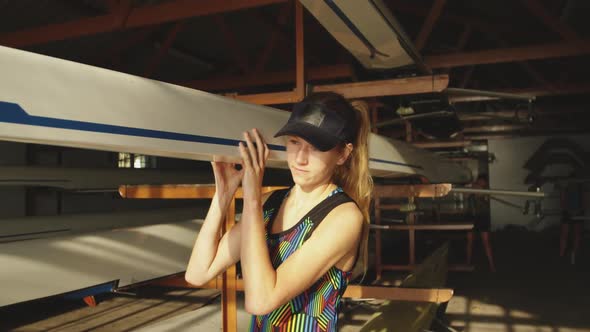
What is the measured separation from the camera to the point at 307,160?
3.42 feet

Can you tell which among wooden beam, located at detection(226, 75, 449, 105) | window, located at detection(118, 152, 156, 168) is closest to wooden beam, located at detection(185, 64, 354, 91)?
wooden beam, located at detection(226, 75, 449, 105)

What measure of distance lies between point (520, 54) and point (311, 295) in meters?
3.86

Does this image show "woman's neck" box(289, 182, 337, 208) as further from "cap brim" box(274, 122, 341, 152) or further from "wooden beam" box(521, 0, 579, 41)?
"wooden beam" box(521, 0, 579, 41)

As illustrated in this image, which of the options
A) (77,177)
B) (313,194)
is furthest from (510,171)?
(313,194)

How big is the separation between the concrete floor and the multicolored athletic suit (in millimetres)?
1447

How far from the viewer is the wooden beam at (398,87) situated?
289cm

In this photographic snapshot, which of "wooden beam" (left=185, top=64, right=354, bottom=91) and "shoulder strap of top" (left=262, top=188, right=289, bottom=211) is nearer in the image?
"shoulder strap of top" (left=262, top=188, right=289, bottom=211)

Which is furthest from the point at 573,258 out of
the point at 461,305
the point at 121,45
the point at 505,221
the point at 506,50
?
the point at 121,45

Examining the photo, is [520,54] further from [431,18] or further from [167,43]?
[167,43]

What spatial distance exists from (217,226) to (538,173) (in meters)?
10.8

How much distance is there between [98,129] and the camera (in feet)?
4.74

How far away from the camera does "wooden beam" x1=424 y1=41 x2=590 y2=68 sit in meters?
4.11

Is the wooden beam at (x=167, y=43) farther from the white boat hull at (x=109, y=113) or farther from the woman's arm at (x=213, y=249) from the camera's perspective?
the woman's arm at (x=213, y=249)

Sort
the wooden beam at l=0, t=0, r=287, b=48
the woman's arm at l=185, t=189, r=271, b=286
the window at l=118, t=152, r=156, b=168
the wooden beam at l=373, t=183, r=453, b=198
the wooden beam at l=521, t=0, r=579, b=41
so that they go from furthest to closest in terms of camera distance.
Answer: the window at l=118, t=152, r=156, b=168
the wooden beam at l=521, t=0, r=579, b=41
the wooden beam at l=0, t=0, r=287, b=48
the wooden beam at l=373, t=183, r=453, b=198
the woman's arm at l=185, t=189, r=271, b=286
